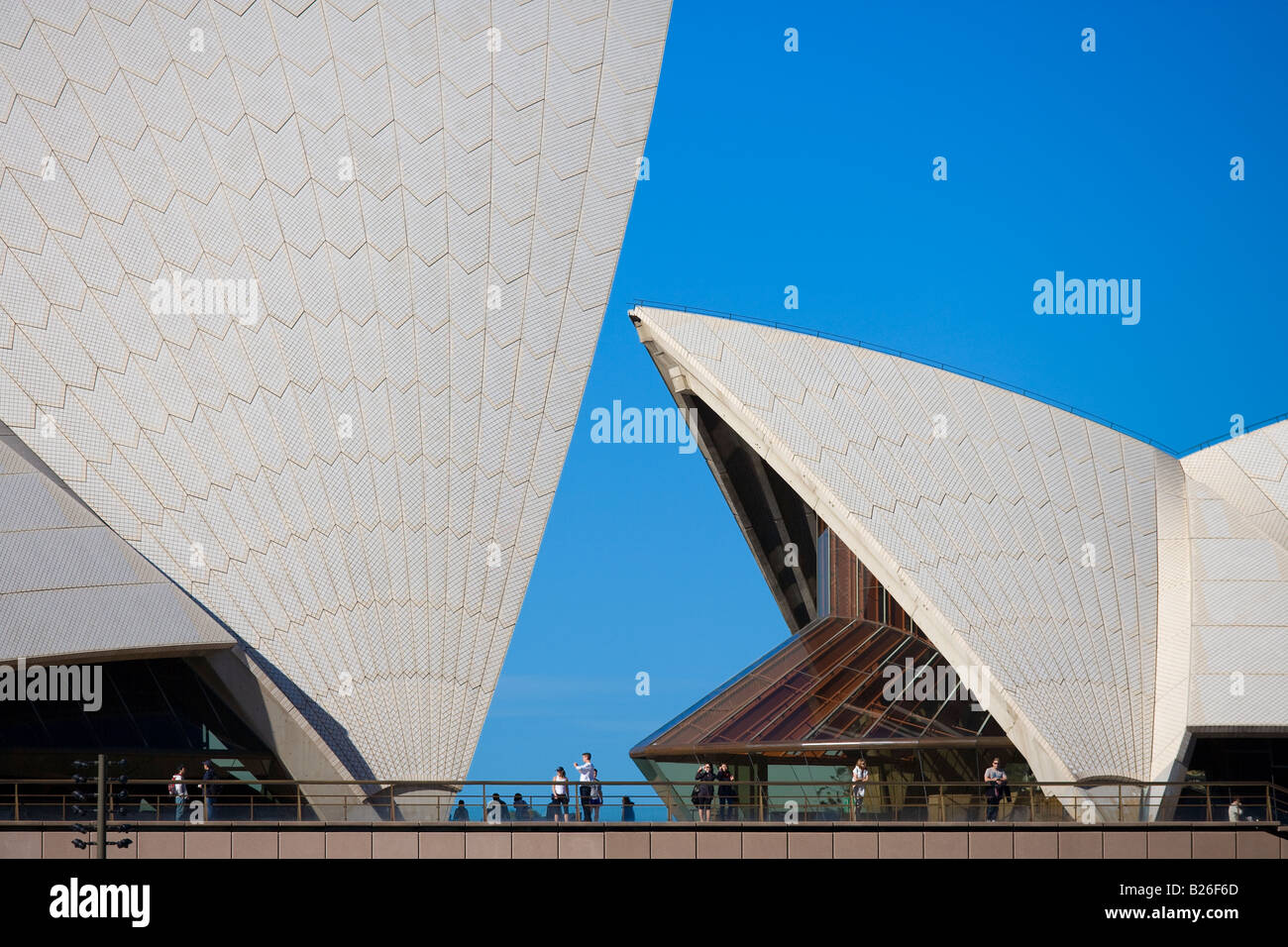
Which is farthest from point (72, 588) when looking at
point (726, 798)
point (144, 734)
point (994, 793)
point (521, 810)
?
point (994, 793)

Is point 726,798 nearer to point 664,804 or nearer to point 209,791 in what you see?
point 664,804

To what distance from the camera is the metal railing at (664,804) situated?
20734 mm

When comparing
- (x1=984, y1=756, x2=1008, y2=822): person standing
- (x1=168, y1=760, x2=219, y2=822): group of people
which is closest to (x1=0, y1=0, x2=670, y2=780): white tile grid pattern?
(x1=168, y1=760, x2=219, y2=822): group of people

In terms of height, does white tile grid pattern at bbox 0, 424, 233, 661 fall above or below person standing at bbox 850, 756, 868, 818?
above

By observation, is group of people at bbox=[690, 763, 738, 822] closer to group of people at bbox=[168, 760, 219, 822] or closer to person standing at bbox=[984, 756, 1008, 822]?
person standing at bbox=[984, 756, 1008, 822]

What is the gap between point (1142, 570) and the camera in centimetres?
2789

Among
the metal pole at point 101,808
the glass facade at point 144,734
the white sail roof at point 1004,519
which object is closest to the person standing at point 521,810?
the glass facade at point 144,734

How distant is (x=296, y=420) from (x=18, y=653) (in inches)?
271
